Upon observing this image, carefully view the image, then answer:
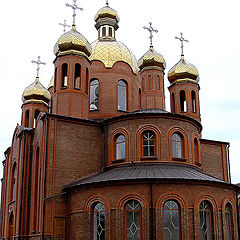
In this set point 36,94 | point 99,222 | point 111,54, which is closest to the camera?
point 99,222

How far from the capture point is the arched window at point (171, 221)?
Result: 13.8 m

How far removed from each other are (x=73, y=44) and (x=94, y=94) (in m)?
3.05

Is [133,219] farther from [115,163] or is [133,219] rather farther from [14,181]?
[14,181]

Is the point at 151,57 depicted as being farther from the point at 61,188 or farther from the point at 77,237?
the point at 77,237

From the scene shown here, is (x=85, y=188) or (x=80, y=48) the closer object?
(x=85, y=188)

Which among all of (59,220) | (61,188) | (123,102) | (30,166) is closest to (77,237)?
(59,220)

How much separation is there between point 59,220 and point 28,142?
4.53 meters

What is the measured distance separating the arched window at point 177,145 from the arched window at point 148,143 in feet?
2.88

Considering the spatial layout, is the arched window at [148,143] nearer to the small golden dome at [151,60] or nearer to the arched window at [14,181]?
the small golden dome at [151,60]

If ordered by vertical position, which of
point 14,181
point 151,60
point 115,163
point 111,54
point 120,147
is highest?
point 111,54

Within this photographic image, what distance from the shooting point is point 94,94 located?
20.7 m

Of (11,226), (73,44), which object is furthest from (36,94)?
(11,226)

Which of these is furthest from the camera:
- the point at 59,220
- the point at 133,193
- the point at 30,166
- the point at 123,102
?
the point at 123,102

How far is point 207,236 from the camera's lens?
1448 cm
